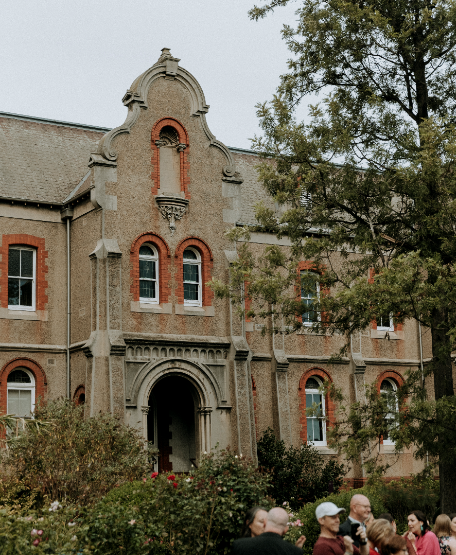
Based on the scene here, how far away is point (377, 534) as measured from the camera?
858 centimetres

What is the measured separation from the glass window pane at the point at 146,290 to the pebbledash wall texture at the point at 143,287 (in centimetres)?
5

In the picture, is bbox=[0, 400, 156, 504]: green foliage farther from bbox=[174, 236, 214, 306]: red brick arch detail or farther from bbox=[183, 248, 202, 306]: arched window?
bbox=[183, 248, 202, 306]: arched window

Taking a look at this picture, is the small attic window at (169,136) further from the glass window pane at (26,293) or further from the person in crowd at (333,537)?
the person in crowd at (333,537)

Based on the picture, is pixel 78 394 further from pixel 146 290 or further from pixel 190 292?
pixel 190 292

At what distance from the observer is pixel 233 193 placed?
2592cm

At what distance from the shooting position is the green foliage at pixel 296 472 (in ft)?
78.8

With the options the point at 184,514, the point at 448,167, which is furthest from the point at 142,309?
the point at 184,514

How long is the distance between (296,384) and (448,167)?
1226 cm

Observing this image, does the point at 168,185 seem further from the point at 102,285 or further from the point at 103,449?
the point at 103,449

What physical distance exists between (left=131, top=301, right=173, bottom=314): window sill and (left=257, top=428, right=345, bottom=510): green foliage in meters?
5.08

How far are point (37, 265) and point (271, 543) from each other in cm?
1823

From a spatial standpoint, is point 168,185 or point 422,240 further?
point 168,185

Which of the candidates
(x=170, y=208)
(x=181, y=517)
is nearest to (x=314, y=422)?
(x=170, y=208)

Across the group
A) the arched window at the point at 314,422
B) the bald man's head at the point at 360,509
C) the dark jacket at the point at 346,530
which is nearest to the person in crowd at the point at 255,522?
the dark jacket at the point at 346,530
